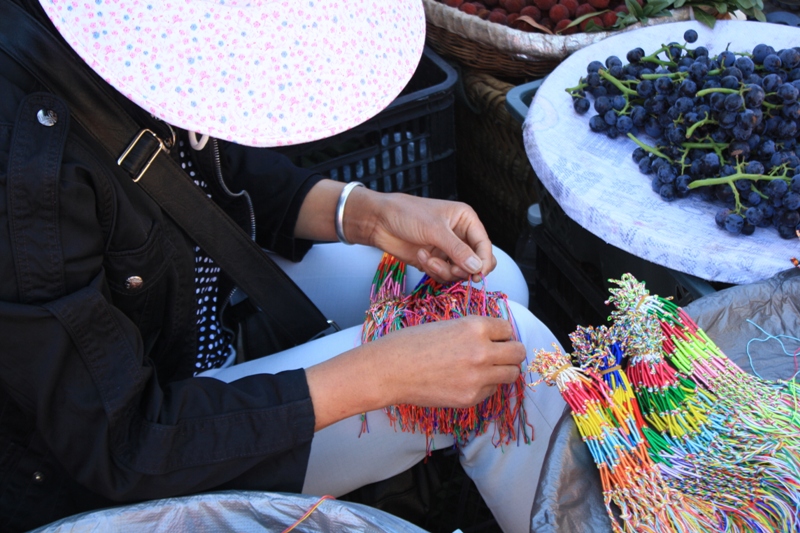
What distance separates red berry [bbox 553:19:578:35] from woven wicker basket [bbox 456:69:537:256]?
185 mm

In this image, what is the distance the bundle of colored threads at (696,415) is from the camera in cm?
72

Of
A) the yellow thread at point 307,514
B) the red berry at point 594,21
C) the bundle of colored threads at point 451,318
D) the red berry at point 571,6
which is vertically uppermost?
the red berry at point 571,6

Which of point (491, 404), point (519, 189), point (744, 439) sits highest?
point (744, 439)

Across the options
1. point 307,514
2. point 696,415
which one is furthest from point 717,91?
point 307,514

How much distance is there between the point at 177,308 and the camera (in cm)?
100

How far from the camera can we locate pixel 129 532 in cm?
83

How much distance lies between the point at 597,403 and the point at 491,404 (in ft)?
0.92

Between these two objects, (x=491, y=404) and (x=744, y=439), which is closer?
(x=744, y=439)

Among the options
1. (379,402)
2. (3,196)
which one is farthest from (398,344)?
(3,196)

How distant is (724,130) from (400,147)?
2.76 ft

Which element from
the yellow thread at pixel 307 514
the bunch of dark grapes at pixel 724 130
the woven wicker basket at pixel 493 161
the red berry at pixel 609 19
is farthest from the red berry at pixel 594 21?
the yellow thread at pixel 307 514

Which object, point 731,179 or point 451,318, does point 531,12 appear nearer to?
point 731,179

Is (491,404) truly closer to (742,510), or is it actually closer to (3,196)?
(742,510)

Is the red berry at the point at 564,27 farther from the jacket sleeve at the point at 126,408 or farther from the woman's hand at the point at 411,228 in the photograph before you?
the jacket sleeve at the point at 126,408
